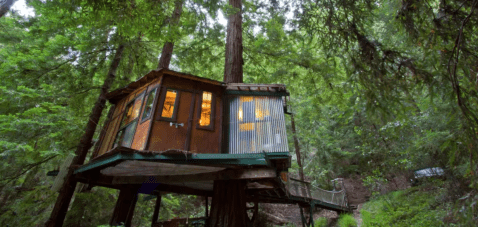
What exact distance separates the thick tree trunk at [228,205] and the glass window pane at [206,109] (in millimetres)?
2110

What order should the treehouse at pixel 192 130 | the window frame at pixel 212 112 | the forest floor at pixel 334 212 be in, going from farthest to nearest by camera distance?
the forest floor at pixel 334 212
the window frame at pixel 212 112
the treehouse at pixel 192 130

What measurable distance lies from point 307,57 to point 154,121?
6.73 m

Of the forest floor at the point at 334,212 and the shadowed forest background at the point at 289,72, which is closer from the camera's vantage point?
the shadowed forest background at the point at 289,72

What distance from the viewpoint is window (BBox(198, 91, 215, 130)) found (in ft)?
26.2

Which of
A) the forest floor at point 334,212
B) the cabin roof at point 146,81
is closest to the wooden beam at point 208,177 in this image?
the cabin roof at point 146,81

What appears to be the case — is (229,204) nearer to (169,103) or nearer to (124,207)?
(169,103)

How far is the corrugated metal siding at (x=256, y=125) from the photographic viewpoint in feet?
24.6

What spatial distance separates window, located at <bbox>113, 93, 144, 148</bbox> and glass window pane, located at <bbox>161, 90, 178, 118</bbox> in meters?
1.11

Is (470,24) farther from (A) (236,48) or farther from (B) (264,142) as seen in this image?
(A) (236,48)

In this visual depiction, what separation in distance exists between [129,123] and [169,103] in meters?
1.75

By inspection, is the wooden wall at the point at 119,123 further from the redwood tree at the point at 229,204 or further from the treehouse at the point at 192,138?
the redwood tree at the point at 229,204

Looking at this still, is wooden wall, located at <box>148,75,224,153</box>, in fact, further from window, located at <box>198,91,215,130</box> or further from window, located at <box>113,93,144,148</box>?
window, located at <box>113,93,144,148</box>

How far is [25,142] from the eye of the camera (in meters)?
7.44

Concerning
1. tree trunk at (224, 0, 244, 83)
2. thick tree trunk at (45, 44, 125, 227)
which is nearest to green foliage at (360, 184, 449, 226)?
tree trunk at (224, 0, 244, 83)
